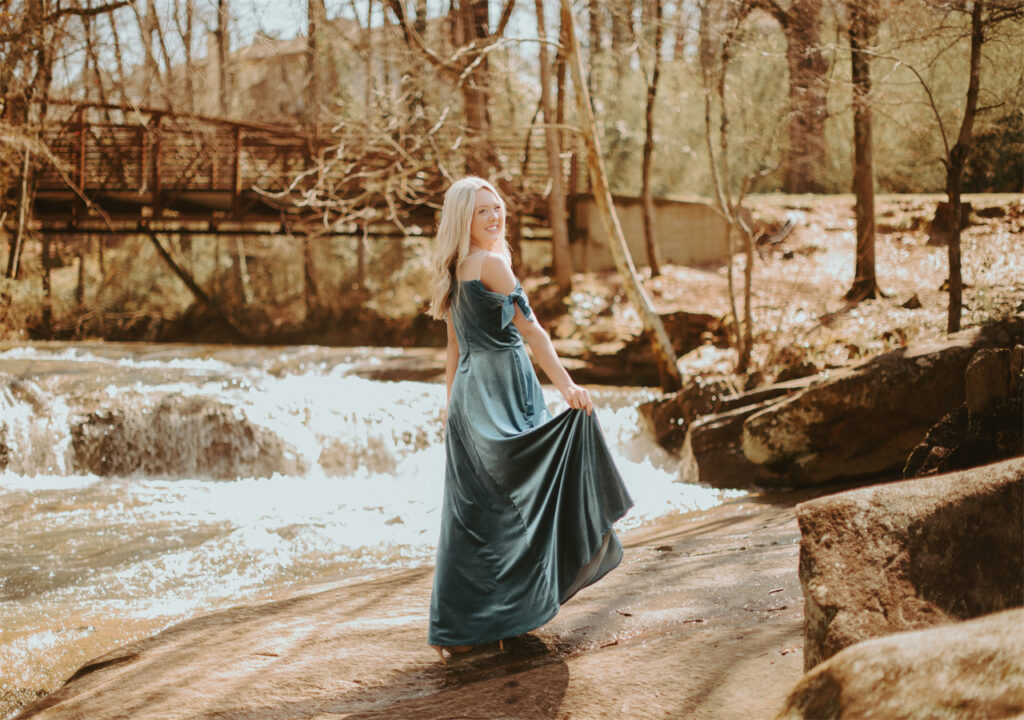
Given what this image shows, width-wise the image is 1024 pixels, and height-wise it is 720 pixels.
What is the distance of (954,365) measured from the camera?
748 cm

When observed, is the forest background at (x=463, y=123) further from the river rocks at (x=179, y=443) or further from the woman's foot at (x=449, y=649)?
the woman's foot at (x=449, y=649)

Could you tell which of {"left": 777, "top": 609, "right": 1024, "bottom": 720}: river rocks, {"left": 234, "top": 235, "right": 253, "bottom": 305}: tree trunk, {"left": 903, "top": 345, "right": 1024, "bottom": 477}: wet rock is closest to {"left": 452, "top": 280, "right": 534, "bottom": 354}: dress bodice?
{"left": 777, "top": 609, "right": 1024, "bottom": 720}: river rocks

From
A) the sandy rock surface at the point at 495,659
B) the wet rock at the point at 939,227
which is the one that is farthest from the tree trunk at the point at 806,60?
the sandy rock surface at the point at 495,659

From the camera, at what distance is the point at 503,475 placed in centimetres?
378

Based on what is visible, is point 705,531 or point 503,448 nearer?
point 503,448

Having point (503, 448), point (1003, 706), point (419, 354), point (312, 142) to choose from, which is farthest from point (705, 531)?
point (312, 142)

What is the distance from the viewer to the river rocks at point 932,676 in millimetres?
1828

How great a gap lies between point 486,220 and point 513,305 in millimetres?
374

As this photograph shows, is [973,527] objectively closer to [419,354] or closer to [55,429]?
[55,429]

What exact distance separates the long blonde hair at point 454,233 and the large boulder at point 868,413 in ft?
15.4

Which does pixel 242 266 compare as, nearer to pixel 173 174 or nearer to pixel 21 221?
pixel 173 174

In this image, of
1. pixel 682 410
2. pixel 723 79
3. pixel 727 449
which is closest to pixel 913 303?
pixel 723 79

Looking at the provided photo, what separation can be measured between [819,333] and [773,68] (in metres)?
8.91

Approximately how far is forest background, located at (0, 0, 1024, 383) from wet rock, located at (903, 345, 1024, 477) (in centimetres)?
473
